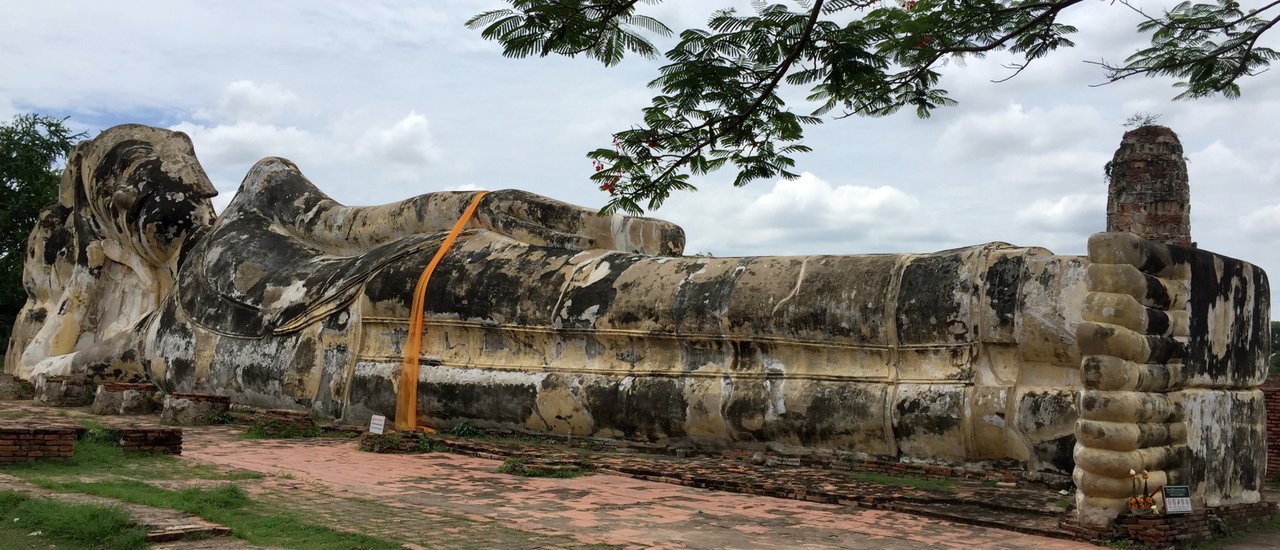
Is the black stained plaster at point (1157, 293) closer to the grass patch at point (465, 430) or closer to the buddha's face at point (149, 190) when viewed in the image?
the grass patch at point (465, 430)

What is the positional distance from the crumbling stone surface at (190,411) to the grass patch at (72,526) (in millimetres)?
4761

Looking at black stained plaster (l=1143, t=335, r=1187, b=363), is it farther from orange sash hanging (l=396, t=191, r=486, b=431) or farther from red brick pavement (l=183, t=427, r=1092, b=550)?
orange sash hanging (l=396, t=191, r=486, b=431)

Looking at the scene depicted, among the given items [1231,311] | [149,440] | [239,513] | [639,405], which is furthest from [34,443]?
[1231,311]

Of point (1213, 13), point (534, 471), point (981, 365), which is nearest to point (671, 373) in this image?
point (534, 471)

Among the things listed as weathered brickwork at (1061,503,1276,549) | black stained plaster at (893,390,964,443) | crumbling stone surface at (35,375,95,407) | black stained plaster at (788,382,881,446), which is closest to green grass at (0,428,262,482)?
black stained plaster at (788,382,881,446)

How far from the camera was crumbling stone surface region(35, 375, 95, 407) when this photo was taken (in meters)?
11.2

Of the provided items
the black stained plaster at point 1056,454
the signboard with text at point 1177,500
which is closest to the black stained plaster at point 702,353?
the black stained plaster at point 1056,454

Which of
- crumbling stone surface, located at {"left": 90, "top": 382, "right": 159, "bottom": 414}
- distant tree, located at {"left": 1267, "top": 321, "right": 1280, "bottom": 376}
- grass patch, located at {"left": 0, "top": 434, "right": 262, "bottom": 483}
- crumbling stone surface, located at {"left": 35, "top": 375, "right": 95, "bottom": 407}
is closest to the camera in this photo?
grass patch, located at {"left": 0, "top": 434, "right": 262, "bottom": 483}

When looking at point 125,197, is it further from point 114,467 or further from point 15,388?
point 114,467

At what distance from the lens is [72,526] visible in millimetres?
4777

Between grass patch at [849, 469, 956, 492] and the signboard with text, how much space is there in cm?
133

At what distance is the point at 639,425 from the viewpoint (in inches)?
343

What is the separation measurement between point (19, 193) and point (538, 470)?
60.9 feet

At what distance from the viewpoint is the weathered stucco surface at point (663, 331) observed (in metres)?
6.36
